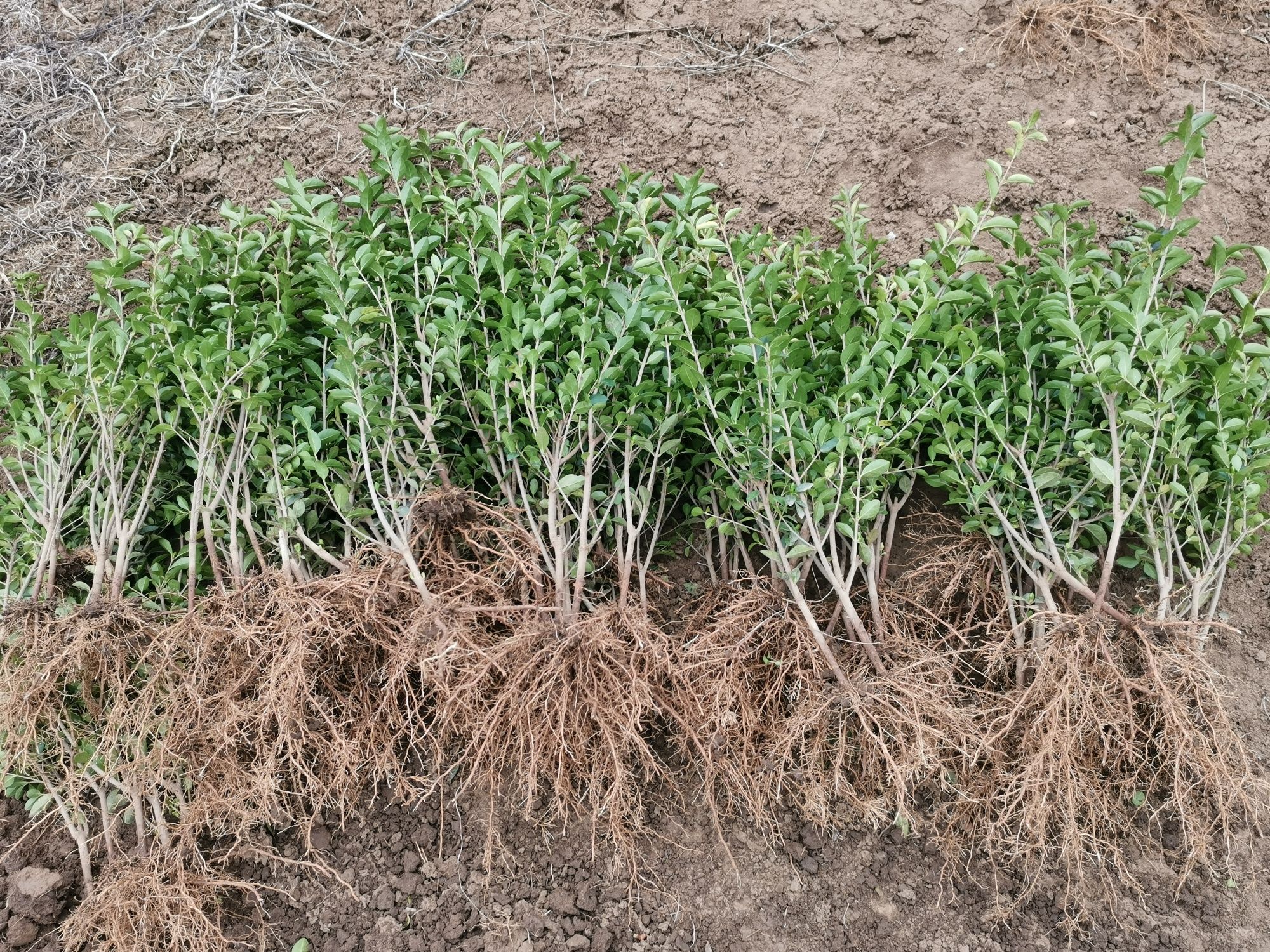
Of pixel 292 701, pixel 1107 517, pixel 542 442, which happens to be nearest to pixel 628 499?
pixel 542 442

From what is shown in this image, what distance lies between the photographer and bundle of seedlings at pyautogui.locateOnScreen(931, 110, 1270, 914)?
2061 mm

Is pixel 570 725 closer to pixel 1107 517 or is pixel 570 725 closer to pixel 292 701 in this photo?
pixel 292 701

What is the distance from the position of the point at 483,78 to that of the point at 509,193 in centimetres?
86

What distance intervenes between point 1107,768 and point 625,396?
1.60 m

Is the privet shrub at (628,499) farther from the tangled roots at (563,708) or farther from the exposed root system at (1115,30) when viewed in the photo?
the exposed root system at (1115,30)

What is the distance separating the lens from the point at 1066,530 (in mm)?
2318

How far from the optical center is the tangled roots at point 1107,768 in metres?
2.04

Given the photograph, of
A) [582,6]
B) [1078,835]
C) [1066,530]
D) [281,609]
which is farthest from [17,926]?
[582,6]

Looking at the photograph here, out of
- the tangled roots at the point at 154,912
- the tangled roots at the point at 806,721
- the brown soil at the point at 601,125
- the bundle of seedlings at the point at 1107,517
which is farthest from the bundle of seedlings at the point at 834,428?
the tangled roots at the point at 154,912

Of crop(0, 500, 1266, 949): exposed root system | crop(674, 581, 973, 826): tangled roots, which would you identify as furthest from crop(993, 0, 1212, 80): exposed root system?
crop(674, 581, 973, 826): tangled roots

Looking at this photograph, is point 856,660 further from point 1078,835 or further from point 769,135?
point 769,135

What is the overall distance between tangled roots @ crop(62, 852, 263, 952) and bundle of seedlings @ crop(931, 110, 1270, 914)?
1.87m

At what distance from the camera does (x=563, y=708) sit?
6.86 ft

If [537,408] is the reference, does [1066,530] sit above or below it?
below
